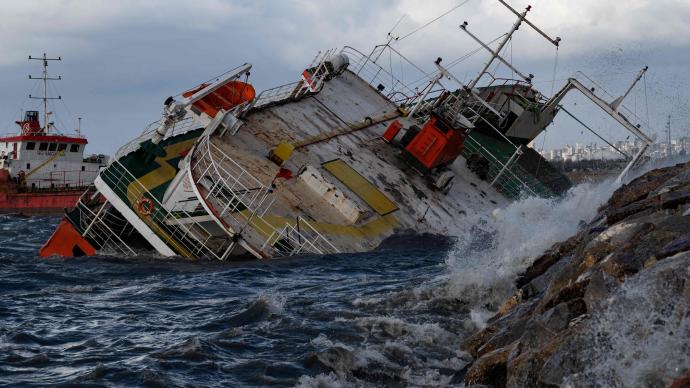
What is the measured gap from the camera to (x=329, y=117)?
100 ft

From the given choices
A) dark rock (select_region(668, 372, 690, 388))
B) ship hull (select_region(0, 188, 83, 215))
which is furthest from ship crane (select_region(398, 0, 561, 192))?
ship hull (select_region(0, 188, 83, 215))

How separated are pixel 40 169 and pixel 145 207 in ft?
138

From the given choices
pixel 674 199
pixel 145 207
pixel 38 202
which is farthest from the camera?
pixel 38 202

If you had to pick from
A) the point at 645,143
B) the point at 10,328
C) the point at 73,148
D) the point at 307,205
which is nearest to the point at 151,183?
the point at 307,205

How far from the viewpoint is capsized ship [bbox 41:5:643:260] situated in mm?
22828

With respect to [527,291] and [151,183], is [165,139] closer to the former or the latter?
[151,183]

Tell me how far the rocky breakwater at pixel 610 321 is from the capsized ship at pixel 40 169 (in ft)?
165

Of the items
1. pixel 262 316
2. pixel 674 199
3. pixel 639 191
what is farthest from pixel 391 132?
pixel 674 199

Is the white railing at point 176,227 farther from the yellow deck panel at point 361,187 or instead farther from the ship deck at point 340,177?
the yellow deck panel at point 361,187

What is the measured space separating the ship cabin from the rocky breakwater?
5356cm

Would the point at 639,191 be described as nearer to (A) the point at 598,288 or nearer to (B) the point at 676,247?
(B) the point at 676,247

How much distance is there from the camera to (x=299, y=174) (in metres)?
25.1

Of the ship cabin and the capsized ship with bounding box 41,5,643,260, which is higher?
the capsized ship with bounding box 41,5,643,260

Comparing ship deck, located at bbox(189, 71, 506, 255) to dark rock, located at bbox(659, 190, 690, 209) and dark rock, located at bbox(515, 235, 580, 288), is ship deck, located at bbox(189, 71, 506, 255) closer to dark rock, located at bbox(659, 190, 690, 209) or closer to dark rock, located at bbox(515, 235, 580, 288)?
dark rock, located at bbox(515, 235, 580, 288)
